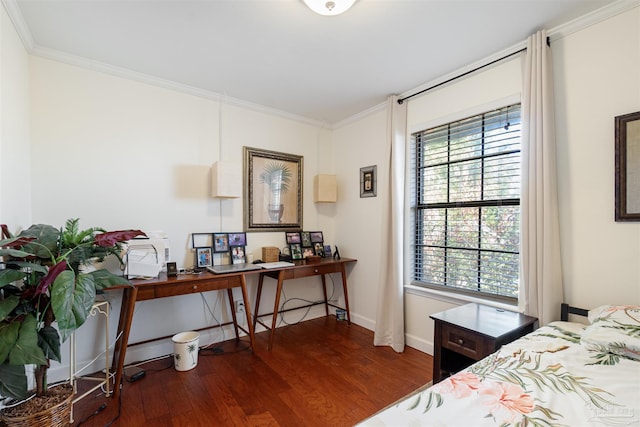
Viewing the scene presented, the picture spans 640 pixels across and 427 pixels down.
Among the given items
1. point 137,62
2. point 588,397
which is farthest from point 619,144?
point 137,62

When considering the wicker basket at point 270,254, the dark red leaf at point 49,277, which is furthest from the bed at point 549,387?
the wicker basket at point 270,254

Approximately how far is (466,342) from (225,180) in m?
2.29

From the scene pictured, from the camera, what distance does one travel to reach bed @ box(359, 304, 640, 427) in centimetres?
93

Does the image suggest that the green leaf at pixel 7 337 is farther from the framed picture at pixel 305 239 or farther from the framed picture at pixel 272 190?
the framed picture at pixel 305 239

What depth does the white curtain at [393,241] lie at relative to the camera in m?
2.77

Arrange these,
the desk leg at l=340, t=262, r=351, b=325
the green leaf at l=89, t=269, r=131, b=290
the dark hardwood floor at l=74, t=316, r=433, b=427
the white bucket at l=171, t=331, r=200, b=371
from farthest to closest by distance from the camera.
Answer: the desk leg at l=340, t=262, r=351, b=325 < the white bucket at l=171, t=331, r=200, b=371 < the dark hardwood floor at l=74, t=316, r=433, b=427 < the green leaf at l=89, t=269, r=131, b=290

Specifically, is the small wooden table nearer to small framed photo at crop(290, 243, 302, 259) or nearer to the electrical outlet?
small framed photo at crop(290, 243, 302, 259)

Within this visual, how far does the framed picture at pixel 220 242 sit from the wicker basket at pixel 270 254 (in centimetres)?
39

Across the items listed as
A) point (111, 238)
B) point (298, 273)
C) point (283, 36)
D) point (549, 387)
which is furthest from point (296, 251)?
point (549, 387)

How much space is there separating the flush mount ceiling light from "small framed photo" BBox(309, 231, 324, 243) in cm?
233

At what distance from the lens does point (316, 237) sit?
11.7ft

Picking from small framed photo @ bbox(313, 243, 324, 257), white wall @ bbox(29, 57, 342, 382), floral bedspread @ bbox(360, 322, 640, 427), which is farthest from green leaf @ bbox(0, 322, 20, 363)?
small framed photo @ bbox(313, 243, 324, 257)

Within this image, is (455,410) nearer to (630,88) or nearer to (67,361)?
(630,88)

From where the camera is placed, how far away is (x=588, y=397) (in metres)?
1.04
